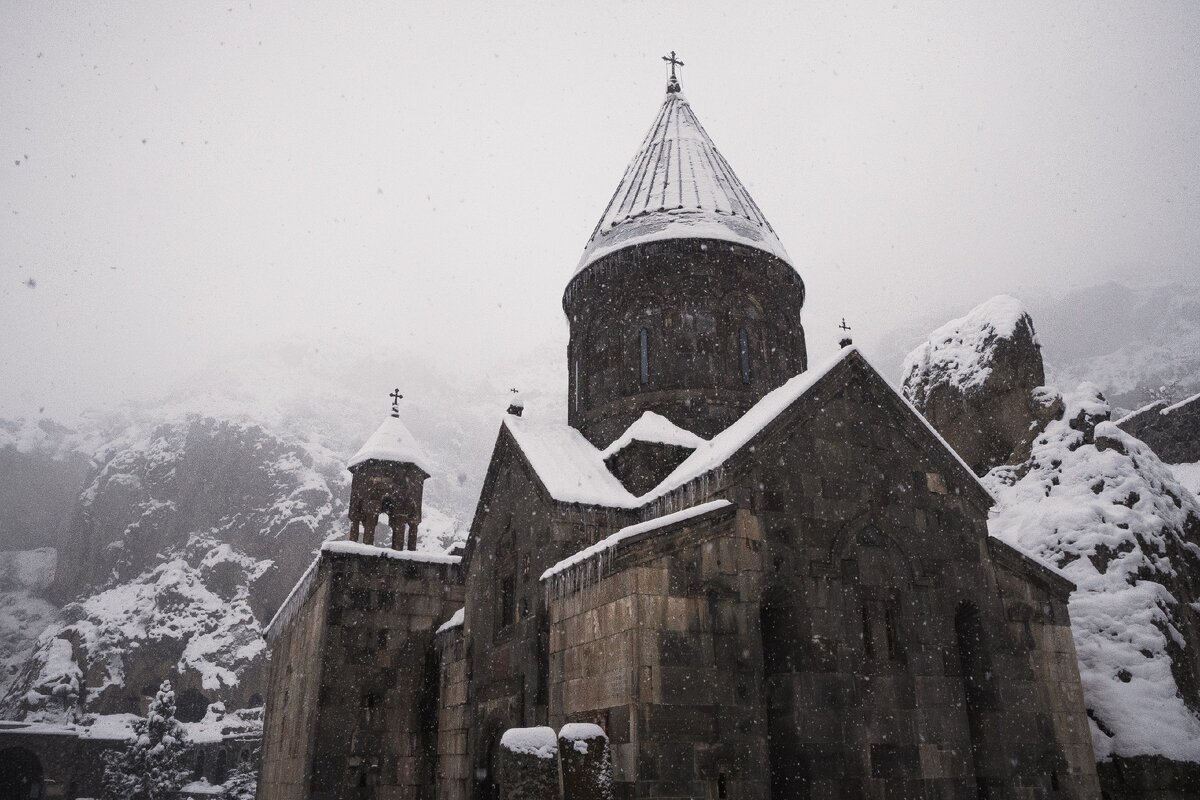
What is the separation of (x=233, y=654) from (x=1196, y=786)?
137 feet

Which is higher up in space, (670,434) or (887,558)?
(670,434)

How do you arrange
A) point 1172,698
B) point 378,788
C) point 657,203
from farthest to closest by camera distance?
point 657,203
point 378,788
point 1172,698

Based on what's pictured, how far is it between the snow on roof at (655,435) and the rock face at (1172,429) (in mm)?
14981

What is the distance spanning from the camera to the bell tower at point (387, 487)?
15438 mm

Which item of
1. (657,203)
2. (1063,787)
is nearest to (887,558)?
(1063,787)

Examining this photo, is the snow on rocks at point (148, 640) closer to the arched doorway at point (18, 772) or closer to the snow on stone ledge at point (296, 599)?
the arched doorway at point (18, 772)

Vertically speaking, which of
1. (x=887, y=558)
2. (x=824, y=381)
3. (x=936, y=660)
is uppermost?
(x=824, y=381)

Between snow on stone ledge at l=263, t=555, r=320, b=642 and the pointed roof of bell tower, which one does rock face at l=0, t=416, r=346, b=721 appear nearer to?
snow on stone ledge at l=263, t=555, r=320, b=642

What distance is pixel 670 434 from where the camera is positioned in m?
11.1

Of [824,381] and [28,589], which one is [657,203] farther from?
[28,589]

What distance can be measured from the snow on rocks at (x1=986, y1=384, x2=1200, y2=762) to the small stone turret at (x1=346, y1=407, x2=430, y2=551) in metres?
10.2

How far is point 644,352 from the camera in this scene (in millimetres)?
12906

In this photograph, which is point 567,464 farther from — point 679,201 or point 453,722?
point 679,201

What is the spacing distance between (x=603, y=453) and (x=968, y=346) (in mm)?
9035
